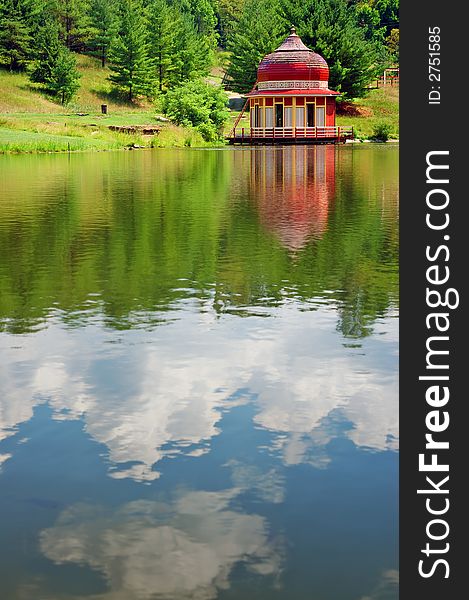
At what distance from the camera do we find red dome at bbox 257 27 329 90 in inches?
3157

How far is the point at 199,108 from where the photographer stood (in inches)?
3019

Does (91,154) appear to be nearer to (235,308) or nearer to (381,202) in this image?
(381,202)

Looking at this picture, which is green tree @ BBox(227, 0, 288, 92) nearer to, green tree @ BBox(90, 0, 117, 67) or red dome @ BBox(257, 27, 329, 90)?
red dome @ BBox(257, 27, 329, 90)

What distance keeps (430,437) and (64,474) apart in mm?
2887

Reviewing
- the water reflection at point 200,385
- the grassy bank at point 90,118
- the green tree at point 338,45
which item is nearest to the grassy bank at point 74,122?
the grassy bank at point 90,118

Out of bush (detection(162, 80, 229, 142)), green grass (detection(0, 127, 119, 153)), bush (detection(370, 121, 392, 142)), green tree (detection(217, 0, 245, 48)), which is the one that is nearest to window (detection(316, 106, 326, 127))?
bush (detection(370, 121, 392, 142))

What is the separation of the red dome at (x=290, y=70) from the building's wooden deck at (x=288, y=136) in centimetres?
385

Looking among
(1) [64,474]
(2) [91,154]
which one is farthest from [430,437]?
(2) [91,154]

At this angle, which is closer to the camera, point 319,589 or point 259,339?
point 319,589

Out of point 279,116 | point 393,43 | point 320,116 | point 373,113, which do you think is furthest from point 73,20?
point 320,116

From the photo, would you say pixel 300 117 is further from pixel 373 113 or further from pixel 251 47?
pixel 373 113

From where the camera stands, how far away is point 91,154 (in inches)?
2395

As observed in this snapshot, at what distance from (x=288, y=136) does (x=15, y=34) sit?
4273 centimetres

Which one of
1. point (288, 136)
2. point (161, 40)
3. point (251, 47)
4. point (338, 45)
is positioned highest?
point (161, 40)
